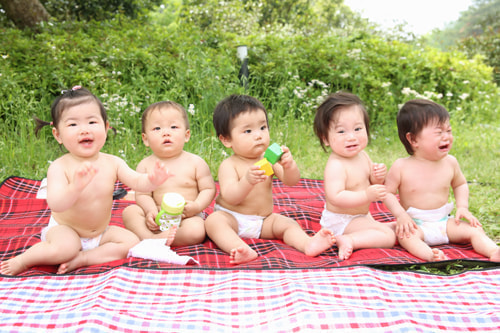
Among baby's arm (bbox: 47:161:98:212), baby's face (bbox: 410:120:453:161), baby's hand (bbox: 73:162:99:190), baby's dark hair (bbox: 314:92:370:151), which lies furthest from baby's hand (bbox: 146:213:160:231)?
baby's face (bbox: 410:120:453:161)

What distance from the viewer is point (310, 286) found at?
215 cm

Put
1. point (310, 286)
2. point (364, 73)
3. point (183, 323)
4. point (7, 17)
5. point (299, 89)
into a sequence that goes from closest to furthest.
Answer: point (183, 323) < point (310, 286) < point (299, 89) < point (364, 73) < point (7, 17)

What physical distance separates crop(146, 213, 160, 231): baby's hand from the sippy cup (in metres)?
0.05

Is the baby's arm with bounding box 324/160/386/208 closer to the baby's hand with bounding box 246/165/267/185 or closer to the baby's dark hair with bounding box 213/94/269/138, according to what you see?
the baby's hand with bounding box 246/165/267/185

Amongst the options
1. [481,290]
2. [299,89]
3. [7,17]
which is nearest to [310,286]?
[481,290]

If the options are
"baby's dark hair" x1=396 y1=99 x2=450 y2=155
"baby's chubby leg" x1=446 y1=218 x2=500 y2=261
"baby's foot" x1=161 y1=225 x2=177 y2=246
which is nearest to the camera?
"baby's chubby leg" x1=446 y1=218 x2=500 y2=261

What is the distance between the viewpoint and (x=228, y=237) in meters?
2.82

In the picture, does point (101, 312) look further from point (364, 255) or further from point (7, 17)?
point (7, 17)

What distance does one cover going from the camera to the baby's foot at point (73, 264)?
2.52 m

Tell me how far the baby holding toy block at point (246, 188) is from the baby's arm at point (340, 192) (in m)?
0.21

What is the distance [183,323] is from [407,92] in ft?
18.7

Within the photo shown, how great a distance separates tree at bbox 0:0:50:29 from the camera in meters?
7.58

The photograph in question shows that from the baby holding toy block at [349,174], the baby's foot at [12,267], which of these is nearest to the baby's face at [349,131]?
the baby holding toy block at [349,174]

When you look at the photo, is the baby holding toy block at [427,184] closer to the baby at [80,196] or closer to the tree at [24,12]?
the baby at [80,196]
